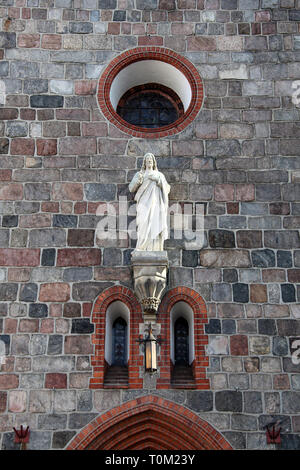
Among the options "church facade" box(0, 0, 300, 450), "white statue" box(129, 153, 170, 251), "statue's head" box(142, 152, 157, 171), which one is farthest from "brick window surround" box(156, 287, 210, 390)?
"statue's head" box(142, 152, 157, 171)

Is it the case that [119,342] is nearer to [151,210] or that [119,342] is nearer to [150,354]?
[150,354]

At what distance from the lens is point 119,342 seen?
36.3 feet

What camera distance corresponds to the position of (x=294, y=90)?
12.5m

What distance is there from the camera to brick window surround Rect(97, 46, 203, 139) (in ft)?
40.0

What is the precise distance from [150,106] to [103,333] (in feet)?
16.0

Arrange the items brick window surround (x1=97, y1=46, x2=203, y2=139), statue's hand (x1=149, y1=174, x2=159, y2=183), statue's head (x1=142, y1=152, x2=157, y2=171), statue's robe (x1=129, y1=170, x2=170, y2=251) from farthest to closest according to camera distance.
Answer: brick window surround (x1=97, y1=46, x2=203, y2=139)
statue's head (x1=142, y1=152, x2=157, y2=171)
statue's hand (x1=149, y1=174, x2=159, y2=183)
statue's robe (x1=129, y1=170, x2=170, y2=251)

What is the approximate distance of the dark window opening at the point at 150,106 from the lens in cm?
1291

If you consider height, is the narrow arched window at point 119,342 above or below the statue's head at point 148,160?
below

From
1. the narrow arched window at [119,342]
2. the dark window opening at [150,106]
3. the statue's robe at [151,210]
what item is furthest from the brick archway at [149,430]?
the dark window opening at [150,106]

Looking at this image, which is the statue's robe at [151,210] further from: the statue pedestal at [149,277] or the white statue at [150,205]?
the statue pedestal at [149,277]

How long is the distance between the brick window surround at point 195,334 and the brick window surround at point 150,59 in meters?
3.07

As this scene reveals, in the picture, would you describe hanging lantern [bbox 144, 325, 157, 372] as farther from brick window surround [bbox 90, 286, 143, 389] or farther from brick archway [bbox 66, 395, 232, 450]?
brick archway [bbox 66, 395, 232, 450]

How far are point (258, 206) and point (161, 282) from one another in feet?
7.71

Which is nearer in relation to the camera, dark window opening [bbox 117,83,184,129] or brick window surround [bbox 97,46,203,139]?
brick window surround [bbox 97,46,203,139]
